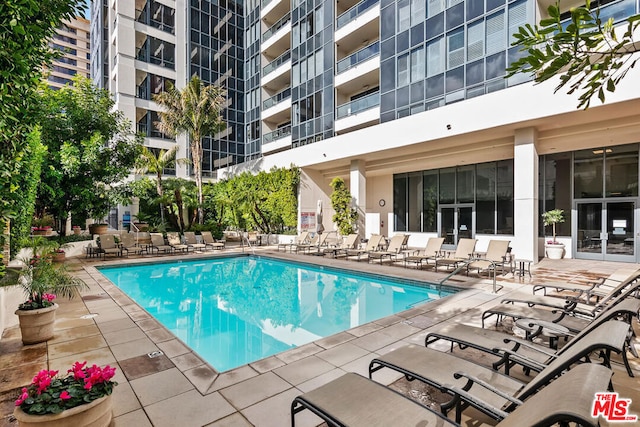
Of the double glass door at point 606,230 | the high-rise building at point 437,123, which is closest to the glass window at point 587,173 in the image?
the high-rise building at point 437,123

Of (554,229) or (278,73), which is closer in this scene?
(554,229)

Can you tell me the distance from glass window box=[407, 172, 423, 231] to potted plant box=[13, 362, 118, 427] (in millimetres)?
17292

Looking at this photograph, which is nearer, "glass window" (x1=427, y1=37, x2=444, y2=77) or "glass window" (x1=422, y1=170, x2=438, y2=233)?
"glass window" (x1=427, y1=37, x2=444, y2=77)

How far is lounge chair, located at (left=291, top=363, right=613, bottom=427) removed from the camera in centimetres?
143

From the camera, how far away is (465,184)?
16.3 meters

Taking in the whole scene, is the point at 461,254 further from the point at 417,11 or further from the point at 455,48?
the point at 417,11

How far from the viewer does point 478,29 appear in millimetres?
12664

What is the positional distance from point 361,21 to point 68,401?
19.9m

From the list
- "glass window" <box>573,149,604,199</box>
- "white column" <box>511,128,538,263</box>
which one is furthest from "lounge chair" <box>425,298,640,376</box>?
"glass window" <box>573,149,604,199</box>

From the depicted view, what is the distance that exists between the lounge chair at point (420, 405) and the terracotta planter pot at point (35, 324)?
4.33 meters

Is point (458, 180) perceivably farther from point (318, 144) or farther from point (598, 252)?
point (318, 144)

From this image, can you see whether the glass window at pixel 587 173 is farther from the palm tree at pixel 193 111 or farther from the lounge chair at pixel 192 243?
the palm tree at pixel 193 111

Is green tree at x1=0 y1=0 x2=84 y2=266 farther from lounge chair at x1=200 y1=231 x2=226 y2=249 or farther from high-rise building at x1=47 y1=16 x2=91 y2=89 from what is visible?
high-rise building at x1=47 y1=16 x2=91 y2=89

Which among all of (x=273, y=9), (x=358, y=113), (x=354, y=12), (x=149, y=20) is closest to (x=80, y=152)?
(x=358, y=113)
